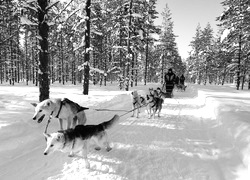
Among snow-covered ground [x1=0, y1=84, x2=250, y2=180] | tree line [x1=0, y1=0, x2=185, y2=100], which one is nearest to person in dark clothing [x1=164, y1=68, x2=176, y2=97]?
tree line [x1=0, y1=0, x2=185, y2=100]

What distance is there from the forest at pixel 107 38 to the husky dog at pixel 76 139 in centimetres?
537

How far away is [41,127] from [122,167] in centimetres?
379

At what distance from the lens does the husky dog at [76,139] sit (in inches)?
139

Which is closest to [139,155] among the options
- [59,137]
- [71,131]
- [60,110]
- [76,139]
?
[76,139]

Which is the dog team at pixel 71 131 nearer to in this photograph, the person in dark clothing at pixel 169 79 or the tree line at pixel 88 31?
the tree line at pixel 88 31

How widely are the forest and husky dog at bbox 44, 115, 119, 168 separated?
537cm

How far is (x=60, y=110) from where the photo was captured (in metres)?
5.25

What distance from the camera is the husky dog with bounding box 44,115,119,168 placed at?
11.6ft

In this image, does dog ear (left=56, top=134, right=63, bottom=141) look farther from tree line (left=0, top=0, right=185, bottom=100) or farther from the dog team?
tree line (left=0, top=0, right=185, bottom=100)

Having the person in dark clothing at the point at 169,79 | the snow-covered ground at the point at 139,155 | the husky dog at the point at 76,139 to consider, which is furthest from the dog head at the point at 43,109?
the person in dark clothing at the point at 169,79

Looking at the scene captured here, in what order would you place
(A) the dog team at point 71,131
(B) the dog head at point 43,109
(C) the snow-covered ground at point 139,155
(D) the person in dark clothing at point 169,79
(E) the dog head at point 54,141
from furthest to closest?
(D) the person in dark clothing at point 169,79 < (B) the dog head at point 43,109 < (C) the snow-covered ground at point 139,155 < (A) the dog team at point 71,131 < (E) the dog head at point 54,141

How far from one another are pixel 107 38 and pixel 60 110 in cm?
3670

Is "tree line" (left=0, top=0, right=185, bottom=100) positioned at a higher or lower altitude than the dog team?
higher

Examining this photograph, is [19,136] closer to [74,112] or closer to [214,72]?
[74,112]
